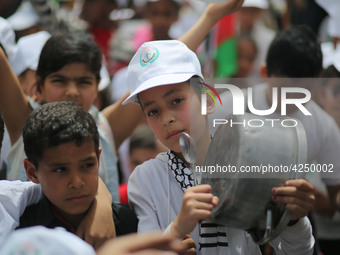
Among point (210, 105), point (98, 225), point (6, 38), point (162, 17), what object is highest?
point (6, 38)

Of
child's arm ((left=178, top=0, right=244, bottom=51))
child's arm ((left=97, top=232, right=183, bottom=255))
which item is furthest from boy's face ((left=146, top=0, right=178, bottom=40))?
child's arm ((left=97, top=232, right=183, bottom=255))

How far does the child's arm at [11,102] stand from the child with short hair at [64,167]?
52 cm

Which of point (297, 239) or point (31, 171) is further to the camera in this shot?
point (31, 171)

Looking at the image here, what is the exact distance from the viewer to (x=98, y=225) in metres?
2.12

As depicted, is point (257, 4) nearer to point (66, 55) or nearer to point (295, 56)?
point (295, 56)

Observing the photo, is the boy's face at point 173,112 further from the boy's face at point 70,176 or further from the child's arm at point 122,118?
the child's arm at point 122,118

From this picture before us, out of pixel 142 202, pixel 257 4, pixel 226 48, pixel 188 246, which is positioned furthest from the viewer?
pixel 257 4

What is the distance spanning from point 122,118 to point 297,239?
125cm

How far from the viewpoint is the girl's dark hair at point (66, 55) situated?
2.89m

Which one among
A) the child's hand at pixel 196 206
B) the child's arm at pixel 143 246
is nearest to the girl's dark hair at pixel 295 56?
the child's hand at pixel 196 206

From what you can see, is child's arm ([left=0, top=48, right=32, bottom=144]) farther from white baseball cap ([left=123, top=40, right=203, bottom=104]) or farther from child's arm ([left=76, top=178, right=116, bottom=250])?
child's arm ([left=76, top=178, right=116, bottom=250])

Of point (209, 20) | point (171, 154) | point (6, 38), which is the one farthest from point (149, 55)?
point (6, 38)

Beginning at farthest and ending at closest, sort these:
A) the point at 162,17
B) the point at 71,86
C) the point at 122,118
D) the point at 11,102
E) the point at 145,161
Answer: the point at 162,17
the point at 122,118
the point at 71,86
the point at 11,102
the point at 145,161

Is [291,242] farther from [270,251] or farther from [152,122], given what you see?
[270,251]
